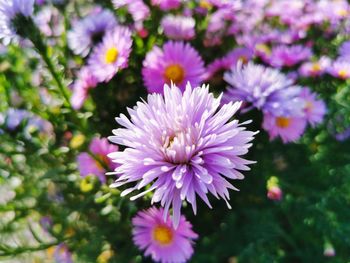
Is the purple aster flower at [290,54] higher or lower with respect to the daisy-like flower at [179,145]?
lower

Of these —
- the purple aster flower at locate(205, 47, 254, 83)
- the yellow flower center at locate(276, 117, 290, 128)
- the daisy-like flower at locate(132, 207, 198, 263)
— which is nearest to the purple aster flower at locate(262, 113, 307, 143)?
the yellow flower center at locate(276, 117, 290, 128)

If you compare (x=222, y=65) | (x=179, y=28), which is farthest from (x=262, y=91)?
(x=179, y=28)

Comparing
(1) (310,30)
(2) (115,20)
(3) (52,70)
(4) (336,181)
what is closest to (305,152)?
(4) (336,181)

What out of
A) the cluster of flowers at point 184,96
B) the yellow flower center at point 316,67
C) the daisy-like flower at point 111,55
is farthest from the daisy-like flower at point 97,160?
the yellow flower center at point 316,67

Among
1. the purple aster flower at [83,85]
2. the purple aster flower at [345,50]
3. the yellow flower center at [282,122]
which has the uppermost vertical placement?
the purple aster flower at [83,85]

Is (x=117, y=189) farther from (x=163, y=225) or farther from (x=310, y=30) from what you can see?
(x=310, y=30)

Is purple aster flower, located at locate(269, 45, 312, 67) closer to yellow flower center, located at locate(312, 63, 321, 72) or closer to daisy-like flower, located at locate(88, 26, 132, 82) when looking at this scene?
yellow flower center, located at locate(312, 63, 321, 72)

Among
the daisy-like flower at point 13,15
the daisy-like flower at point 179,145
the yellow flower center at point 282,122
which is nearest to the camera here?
the daisy-like flower at point 179,145

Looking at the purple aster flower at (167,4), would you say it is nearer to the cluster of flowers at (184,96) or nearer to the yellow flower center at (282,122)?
the cluster of flowers at (184,96)
